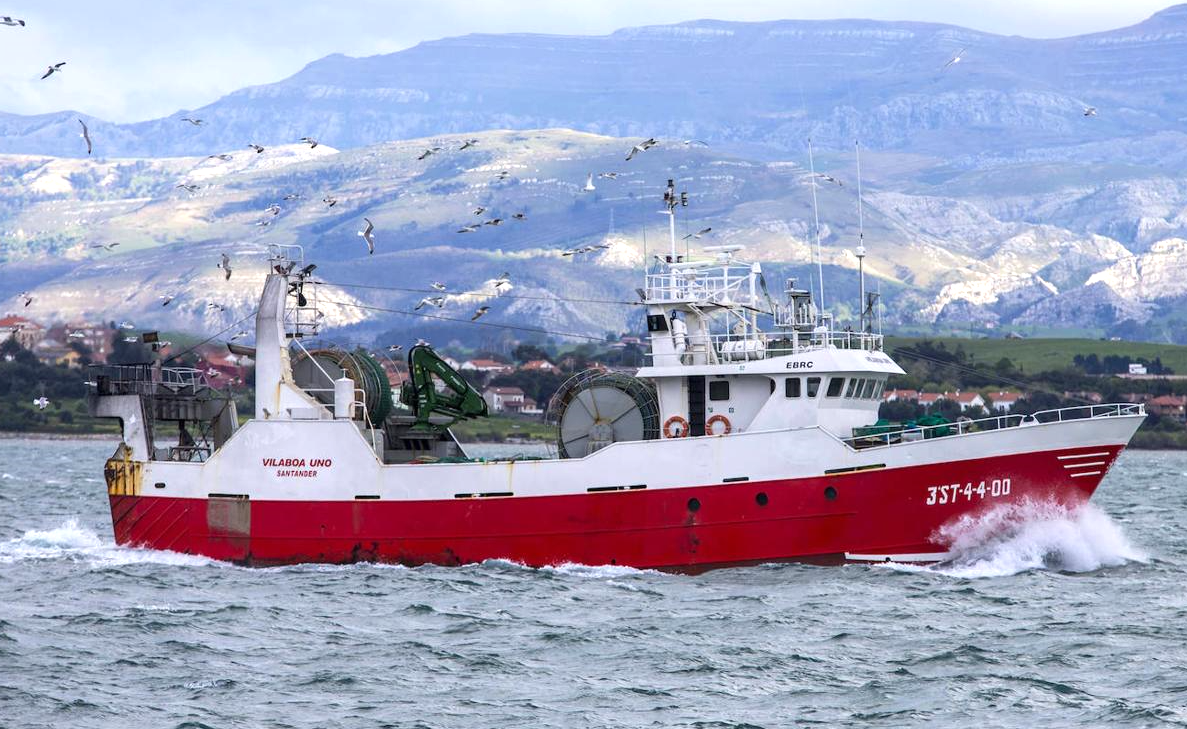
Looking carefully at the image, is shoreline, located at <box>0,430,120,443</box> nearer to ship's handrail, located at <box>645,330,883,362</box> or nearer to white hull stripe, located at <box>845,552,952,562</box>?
ship's handrail, located at <box>645,330,883,362</box>

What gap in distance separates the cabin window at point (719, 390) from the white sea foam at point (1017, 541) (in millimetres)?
5248

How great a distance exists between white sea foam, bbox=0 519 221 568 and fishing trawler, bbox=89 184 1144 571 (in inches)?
15.2

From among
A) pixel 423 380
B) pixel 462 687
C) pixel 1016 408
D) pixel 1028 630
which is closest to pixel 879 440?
pixel 1028 630

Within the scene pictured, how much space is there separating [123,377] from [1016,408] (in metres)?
91.7

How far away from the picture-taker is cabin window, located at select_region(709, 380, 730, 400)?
37.1 metres

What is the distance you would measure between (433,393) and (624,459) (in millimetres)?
6497

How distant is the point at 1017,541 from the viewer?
35.1 m

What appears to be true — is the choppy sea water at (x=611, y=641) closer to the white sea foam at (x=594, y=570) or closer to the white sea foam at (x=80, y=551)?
the white sea foam at (x=594, y=570)

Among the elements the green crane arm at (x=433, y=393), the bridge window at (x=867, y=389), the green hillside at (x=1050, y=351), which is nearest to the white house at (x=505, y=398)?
the green hillside at (x=1050, y=351)

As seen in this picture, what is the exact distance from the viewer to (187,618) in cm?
3088

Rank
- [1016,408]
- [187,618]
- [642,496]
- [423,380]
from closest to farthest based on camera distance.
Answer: [187,618], [642,496], [423,380], [1016,408]

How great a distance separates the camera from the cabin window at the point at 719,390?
Result: 1460 inches

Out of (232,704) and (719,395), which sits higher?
(719,395)

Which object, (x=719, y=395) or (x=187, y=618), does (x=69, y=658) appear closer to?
(x=187, y=618)
